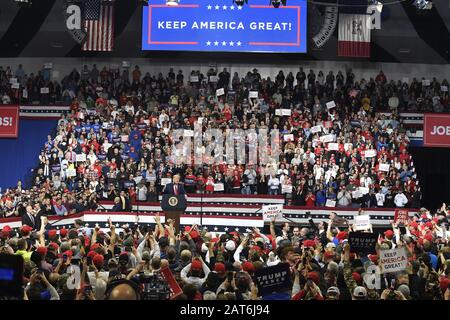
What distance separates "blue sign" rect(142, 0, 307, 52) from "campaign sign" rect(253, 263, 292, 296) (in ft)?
77.6

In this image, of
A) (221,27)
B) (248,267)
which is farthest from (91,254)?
(221,27)

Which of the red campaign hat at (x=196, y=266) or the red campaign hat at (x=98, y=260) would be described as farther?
the red campaign hat at (x=98, y=260)

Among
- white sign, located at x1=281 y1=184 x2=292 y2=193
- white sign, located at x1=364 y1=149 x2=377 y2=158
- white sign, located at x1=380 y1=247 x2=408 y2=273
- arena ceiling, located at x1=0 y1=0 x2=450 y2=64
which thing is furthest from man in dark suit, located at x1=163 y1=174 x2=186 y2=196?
arena ceiling, located at x1=0 y1=0 x2=450 y2=64

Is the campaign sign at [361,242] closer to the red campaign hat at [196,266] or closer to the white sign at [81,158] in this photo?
the red campaign hat at [196,266]

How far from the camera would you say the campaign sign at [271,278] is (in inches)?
404

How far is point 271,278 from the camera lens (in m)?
10.3

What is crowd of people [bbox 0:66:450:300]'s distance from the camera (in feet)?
37.6

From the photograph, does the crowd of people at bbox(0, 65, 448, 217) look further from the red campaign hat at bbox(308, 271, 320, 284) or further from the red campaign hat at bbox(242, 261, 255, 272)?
the red campaign hat at bbox(308, 271, 320, 284)

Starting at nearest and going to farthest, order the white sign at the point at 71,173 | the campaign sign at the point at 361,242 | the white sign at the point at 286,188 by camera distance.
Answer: the campaign sign at the point at 361,242
the white sign at the point at 286,188
the white sign at the point at 71,173

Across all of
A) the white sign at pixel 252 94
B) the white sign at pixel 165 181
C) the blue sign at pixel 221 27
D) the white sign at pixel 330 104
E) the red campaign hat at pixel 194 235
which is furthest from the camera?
the white sign at pixel 252 94

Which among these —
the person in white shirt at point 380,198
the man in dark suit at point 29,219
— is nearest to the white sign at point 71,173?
the man in dark suit at point 29,219

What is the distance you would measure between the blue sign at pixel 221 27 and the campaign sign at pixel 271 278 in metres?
23.6

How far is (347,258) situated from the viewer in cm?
1303

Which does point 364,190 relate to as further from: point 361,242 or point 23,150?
point 23,150
